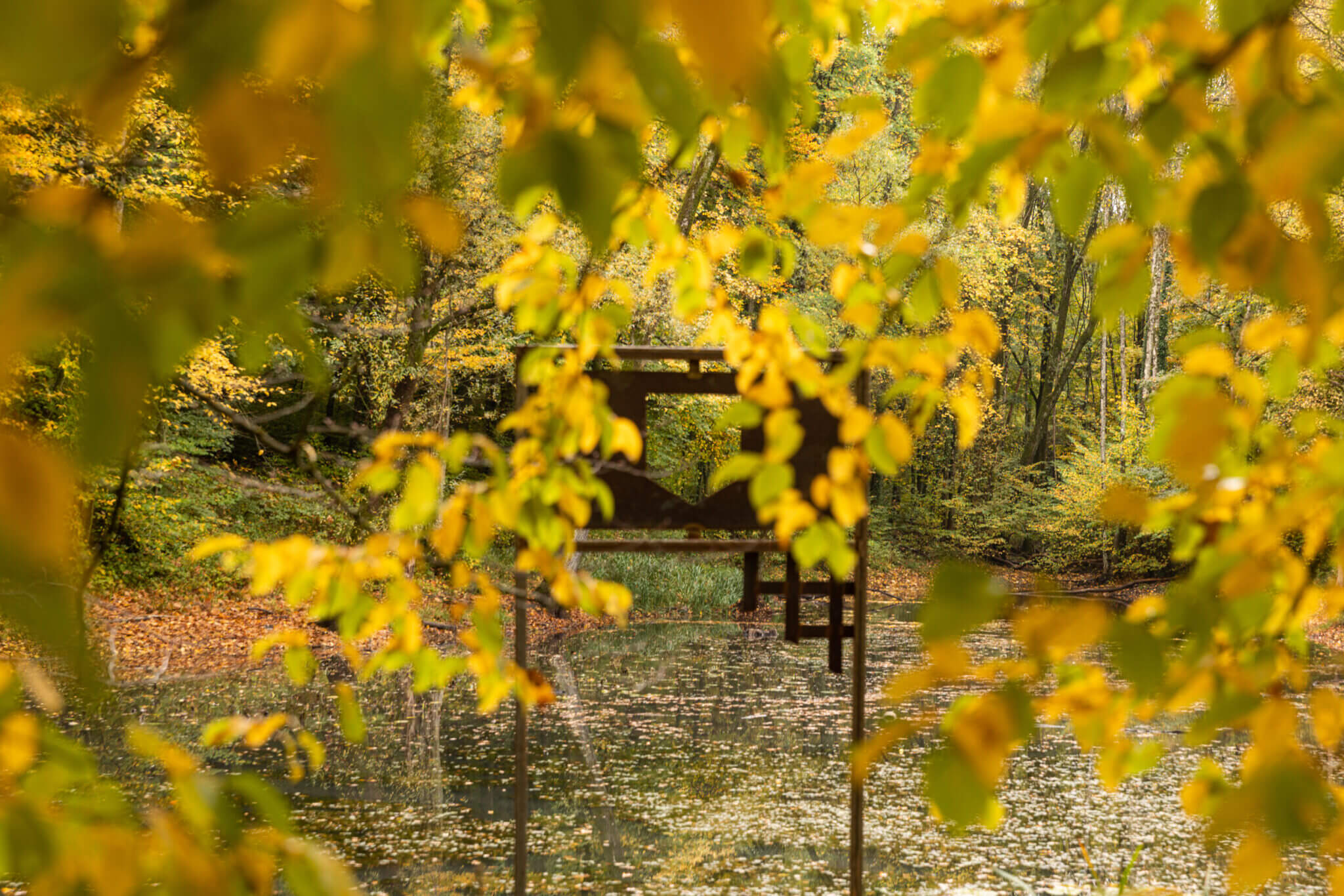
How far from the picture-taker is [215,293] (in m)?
0.49

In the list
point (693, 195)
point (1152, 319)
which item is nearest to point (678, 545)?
point (693, 195)

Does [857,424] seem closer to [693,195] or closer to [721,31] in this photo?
[721,31]

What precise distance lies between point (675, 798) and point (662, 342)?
7.19m

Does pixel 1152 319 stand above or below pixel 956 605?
above

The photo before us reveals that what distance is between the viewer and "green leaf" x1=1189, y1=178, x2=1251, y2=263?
65cm

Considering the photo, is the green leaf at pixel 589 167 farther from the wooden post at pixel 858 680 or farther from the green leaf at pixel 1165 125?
the wooden post at pixel 858 680

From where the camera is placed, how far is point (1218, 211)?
0.65 meters

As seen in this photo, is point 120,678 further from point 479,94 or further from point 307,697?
point 479,94

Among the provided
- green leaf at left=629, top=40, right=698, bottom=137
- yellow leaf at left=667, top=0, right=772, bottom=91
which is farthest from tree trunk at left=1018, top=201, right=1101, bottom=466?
yellow leaf at left=667, top=0, right=772, bottom=91

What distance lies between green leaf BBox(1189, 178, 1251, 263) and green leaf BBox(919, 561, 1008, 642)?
10.8 inches

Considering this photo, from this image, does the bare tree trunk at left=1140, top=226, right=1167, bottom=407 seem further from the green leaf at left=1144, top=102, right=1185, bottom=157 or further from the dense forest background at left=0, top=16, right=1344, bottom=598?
the green leaf at left=1144, top=102, right=1185, bottom=157

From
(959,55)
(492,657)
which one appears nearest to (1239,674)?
(959,55)

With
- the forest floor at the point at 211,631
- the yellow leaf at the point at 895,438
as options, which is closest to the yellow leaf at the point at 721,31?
the yellow leaf at the point at 895,438

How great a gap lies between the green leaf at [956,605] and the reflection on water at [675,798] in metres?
2.72
